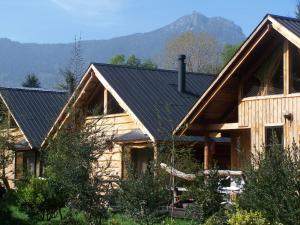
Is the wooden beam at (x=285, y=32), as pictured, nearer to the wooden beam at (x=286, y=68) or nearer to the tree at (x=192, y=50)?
the wooden beam at (x=286, y=68)

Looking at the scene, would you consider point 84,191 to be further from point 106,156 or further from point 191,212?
point 106,156

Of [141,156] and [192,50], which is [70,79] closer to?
[141,156]

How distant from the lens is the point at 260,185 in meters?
11.4

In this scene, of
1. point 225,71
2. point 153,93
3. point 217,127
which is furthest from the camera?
point 153,93

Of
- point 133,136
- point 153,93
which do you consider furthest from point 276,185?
point 153,93

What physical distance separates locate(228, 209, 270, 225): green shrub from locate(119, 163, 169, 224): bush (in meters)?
2.33

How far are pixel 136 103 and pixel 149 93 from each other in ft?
4.71

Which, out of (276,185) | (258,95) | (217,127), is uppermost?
(258,95)

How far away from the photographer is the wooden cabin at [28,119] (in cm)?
3136

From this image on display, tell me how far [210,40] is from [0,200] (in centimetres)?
6226

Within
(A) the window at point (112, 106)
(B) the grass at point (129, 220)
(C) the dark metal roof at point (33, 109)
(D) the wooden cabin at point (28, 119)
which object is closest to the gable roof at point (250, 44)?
(B) the grass at point (129, 220)

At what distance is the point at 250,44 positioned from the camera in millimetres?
18156

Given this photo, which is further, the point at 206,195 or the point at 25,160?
the point at 25,160

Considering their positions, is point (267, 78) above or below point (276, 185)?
above
